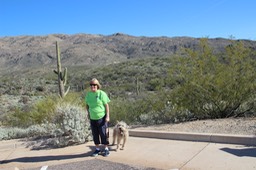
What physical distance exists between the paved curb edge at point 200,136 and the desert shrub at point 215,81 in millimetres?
2249

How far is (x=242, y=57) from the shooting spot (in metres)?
11.0

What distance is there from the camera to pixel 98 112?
8195mm

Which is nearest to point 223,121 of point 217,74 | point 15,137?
point 217,74

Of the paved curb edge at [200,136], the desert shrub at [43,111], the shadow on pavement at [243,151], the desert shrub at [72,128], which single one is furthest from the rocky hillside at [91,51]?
the shadow on pavement at [243,151]

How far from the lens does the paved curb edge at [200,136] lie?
26.1ft

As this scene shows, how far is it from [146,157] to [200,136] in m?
1.57

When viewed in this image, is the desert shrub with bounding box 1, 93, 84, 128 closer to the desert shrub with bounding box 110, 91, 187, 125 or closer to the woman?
the desert shrub with bounding box 110, 91, 187, 125

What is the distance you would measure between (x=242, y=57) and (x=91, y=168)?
19.6 ft

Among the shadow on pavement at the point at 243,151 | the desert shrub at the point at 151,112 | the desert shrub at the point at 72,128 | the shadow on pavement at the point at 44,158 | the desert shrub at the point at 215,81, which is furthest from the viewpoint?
the desert shrub at the point at 151,112

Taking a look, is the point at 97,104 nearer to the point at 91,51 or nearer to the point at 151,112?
the point at 151,112

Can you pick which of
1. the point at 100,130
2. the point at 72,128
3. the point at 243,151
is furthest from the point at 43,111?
the point at 243,151

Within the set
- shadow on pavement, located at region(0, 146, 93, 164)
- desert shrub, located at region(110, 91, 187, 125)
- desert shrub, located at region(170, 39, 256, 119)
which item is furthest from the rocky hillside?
shadow on pavement, located at region(0, 146, 93, 164)

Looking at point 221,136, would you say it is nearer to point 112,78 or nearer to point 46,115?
point 46,115

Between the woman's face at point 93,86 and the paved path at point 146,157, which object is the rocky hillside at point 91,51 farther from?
the woman's face at point 93,86
